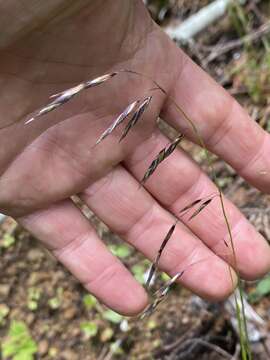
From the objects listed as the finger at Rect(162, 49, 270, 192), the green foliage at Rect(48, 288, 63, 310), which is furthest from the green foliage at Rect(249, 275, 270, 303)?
the green foliage at Rect(48, 288, 63, 310)

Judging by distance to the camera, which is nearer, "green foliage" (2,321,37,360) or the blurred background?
the blurred background

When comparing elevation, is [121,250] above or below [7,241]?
below

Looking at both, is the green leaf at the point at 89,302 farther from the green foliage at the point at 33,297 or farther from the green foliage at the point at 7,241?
the green foliage at the point at 7,241

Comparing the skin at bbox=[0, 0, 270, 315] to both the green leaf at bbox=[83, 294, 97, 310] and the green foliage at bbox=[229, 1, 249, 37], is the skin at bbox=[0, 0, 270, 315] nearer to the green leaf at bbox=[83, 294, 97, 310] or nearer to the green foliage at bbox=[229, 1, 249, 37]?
the green leaf at bbox=[83, 294, 97, 310]

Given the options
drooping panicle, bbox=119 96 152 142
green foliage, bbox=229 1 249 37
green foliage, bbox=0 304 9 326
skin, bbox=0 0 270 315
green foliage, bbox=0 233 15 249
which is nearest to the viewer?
drooping panicle, bbox=119 96 152 142

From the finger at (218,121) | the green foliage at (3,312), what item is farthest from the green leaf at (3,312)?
the finger at (218,121)

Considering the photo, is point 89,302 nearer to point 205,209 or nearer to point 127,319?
point 127,319

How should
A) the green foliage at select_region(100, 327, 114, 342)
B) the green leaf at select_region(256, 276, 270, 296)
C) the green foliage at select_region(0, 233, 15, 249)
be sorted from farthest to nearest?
the green foliage at select_region(0, 233, 15, 249) < the green foliage at select_region(100, 327, 114, 342) < the green leaf at select_region(256, 276, 270, 296)

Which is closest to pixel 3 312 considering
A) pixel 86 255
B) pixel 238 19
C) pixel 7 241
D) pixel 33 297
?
pixel 33 297
